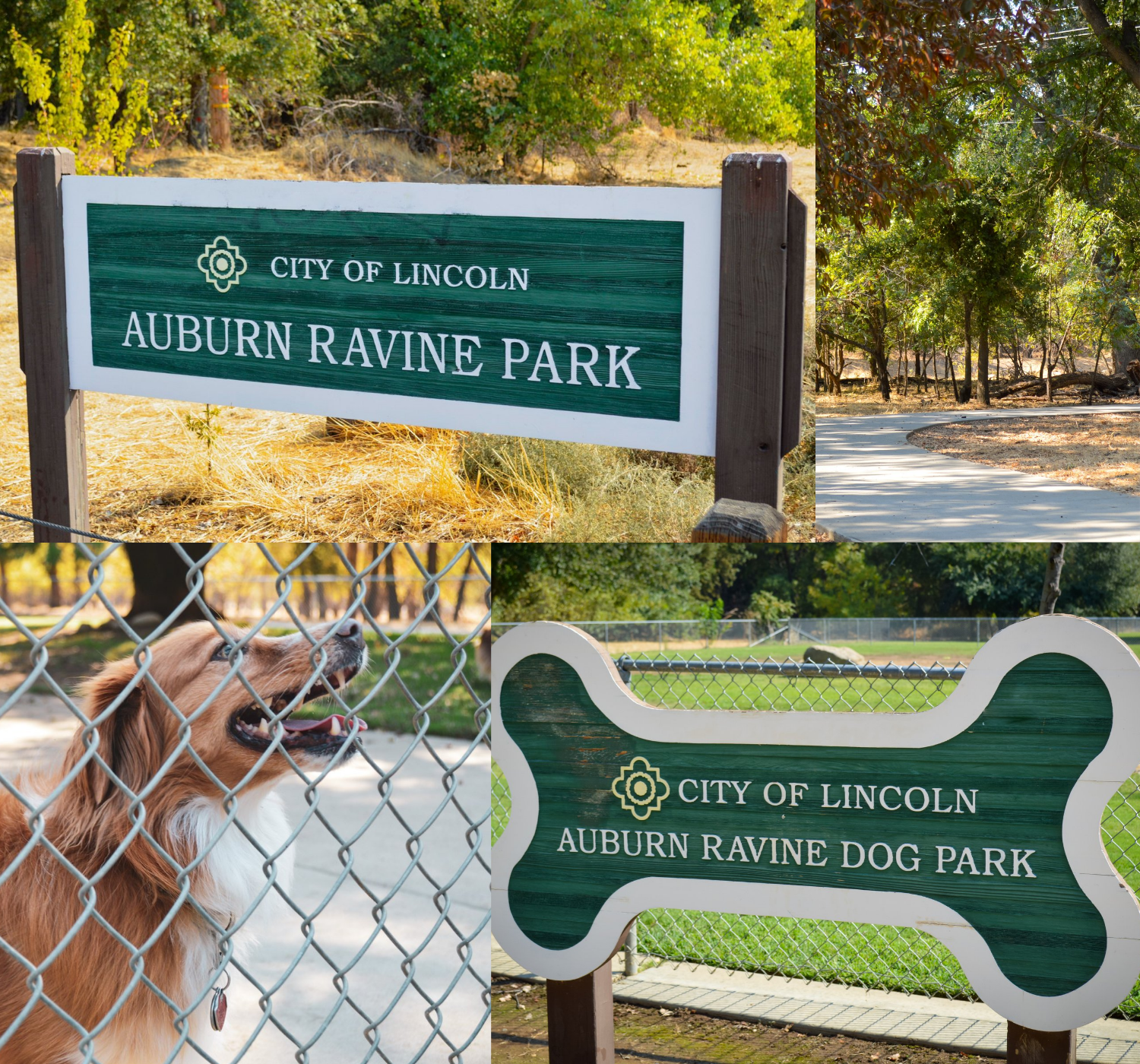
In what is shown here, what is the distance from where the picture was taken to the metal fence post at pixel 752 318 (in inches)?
99.9

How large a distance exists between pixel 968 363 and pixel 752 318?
37.6 ft

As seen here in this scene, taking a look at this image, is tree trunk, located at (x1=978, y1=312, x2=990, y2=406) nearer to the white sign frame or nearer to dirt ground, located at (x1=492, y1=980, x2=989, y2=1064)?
dirt ground, located at (x1=492, y1=980, x2=989, y2=1064)

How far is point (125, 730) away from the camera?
1.51 meters

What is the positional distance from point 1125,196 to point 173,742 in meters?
12.1

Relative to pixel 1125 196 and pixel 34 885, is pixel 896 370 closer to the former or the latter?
pixel 1125 196

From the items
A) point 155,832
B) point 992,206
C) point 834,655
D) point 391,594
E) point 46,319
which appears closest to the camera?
point 155,832

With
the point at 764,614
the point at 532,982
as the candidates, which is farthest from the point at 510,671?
the point at 764,614

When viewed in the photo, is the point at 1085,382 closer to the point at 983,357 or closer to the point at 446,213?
the point at 983,357

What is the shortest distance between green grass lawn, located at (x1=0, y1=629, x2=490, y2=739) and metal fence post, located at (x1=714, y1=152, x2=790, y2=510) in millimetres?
3818

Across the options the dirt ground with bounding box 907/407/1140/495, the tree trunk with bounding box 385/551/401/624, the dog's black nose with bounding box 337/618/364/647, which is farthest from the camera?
the dirt ground with bounding box 907/407/1140/495

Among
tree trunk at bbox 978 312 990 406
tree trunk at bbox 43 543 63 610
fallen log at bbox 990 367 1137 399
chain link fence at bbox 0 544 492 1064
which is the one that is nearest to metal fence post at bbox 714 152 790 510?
chain link fence at bbox 0 544 492 1064

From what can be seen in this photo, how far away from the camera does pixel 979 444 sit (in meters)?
10.8

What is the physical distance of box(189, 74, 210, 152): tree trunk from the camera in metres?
16.4

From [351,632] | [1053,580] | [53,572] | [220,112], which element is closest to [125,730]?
[351,632]
